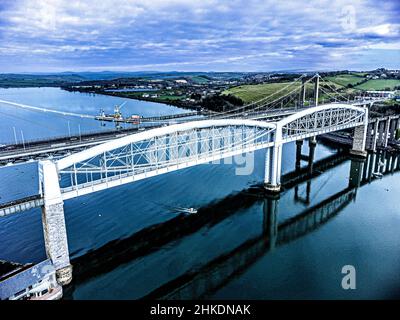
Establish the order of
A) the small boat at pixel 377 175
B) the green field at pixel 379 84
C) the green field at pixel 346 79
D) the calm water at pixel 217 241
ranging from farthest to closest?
the green field at pixel 346 79 < the green field at pixel 379 84 < the small boat at pixel 377 175 < the calm water at pixel 217 241

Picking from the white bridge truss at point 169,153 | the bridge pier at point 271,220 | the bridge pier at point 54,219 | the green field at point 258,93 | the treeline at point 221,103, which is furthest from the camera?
the green field at point 258,93

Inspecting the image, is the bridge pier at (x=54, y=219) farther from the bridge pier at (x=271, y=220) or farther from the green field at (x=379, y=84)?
the green field at (x=379, y=84)

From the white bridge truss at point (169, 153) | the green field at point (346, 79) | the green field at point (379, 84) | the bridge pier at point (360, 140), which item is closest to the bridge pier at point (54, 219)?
the white bridge truss at point (169, 153)

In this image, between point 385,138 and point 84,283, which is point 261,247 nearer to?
point 84,283

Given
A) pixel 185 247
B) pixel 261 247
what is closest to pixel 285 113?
pixel 261 247

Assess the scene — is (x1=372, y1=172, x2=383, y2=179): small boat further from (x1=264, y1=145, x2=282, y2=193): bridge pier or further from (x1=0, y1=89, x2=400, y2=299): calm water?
(x1=264, y1=145, x2=282, y2=193): bridge pier

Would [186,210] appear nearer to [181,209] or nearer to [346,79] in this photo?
[181,209]

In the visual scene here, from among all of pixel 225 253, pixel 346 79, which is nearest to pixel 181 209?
pixel 225 253

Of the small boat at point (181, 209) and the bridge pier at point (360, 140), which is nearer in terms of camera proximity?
the small boat at point (181, 209)
